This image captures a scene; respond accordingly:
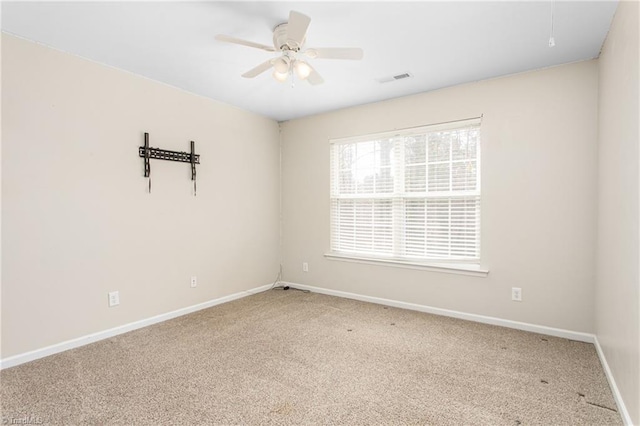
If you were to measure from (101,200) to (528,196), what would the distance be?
3.92m

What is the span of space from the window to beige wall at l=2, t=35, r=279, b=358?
1.42 m

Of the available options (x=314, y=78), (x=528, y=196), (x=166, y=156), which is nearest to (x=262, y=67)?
(x=314, y=78)

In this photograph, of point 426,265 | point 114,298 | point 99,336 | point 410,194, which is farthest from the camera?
point 410,194

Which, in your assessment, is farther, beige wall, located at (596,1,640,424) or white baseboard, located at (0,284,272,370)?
white baseboard, located at (0,284,272,370)

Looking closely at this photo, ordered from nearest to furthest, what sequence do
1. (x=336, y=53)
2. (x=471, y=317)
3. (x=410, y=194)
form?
1. (x=336, y=53)
2. (x=471, y=317)
3. (x=410, y=194)

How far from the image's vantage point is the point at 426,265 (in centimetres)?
377

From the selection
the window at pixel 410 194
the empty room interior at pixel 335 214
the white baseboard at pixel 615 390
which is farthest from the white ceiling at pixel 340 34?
the white baseboard at pixel 615 390

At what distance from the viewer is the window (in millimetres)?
3555

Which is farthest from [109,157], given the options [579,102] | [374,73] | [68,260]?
[579,102]

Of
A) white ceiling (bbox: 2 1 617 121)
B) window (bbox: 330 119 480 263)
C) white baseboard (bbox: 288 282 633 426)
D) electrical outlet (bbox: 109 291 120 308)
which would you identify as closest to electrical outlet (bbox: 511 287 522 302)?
white baseboard (bbox: 288 282 633 426)

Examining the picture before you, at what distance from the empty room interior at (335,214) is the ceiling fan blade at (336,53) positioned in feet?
0.11

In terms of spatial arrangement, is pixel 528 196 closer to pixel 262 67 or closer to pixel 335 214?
pixel 335 214

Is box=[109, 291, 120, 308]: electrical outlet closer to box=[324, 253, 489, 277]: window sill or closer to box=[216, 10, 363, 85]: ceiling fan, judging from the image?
box=[216, 10, 363, 85]: ceiling fan

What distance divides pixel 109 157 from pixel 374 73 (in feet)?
8.48
